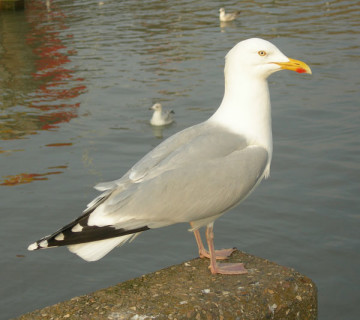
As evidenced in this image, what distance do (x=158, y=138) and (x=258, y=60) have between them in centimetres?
592

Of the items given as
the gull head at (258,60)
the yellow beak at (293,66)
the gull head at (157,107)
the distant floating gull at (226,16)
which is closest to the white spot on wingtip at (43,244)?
the gull head at (258,60)

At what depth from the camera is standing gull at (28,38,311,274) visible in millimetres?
4129

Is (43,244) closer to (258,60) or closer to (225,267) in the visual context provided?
(225,267)

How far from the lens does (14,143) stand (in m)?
10.4

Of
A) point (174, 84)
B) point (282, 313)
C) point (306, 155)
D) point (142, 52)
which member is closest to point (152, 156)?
point (282, 313)

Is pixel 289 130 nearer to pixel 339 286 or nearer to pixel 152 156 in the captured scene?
pixel 339 286

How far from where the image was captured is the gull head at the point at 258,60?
15.3ft

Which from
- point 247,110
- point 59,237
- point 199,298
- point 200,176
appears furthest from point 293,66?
point 59,237

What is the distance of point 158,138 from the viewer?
1050 centimetres

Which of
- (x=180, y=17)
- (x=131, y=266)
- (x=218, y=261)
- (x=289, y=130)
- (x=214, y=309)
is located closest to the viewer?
Answer: (x=214, y=309)

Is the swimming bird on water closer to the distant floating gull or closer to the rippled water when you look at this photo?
the rippled water

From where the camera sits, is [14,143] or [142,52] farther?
[142,52]

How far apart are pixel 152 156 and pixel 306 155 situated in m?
4.91

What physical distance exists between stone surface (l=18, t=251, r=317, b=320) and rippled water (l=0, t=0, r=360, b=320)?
5.48ft
